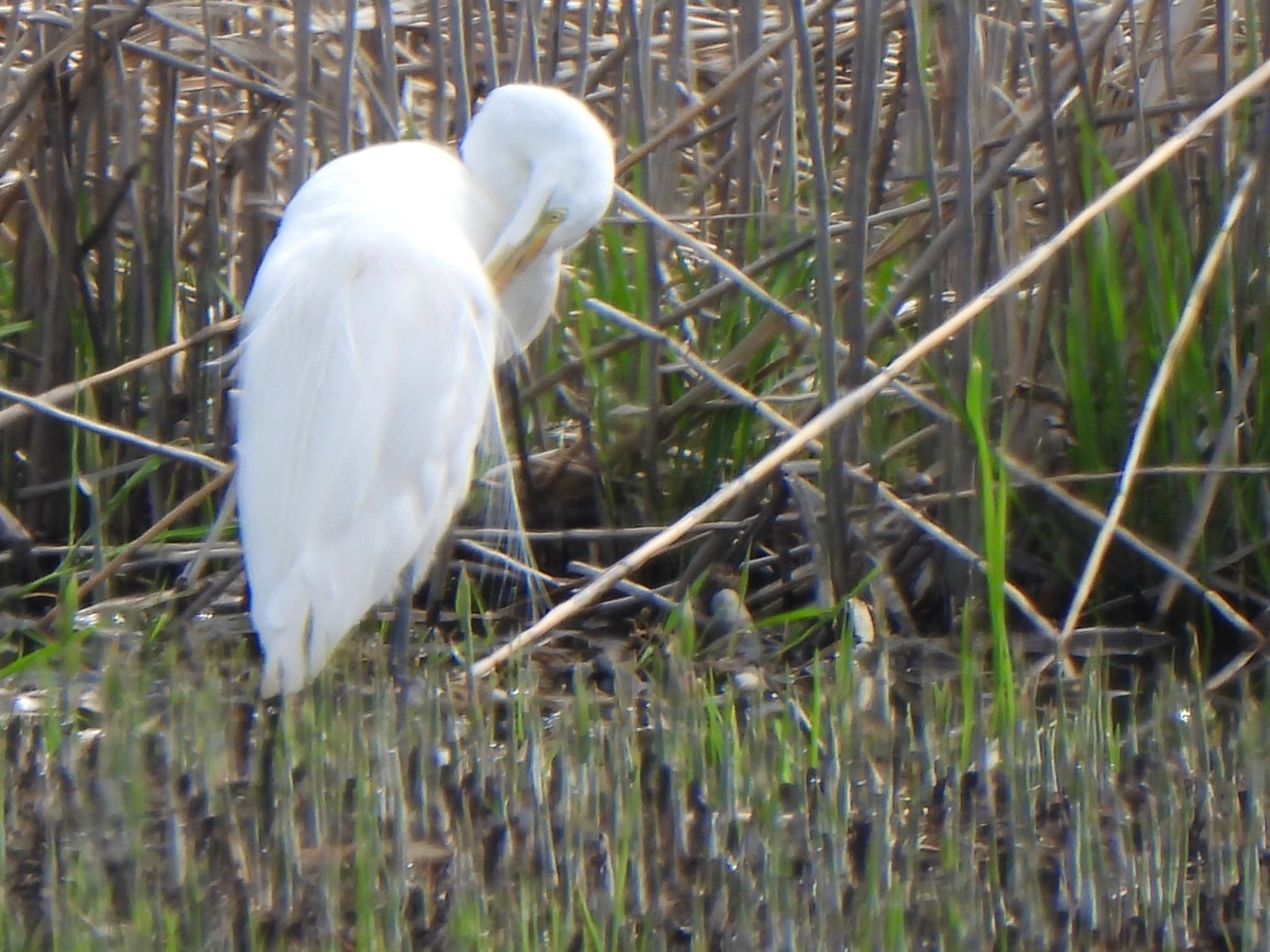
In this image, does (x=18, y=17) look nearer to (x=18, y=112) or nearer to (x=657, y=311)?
(x=18, y=112)

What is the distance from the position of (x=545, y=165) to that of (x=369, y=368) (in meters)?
0.36

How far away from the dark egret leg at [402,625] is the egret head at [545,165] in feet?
1.40

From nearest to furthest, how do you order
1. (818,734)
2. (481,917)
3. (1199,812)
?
1. (481,917)
2. (1199,812)
3. (818,734)

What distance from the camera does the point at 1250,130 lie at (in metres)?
2.38

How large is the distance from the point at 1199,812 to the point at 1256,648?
27.5 inches

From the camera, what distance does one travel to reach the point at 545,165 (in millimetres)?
2291

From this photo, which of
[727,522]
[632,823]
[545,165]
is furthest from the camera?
[727,522]

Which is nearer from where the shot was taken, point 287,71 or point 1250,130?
point 1250,130

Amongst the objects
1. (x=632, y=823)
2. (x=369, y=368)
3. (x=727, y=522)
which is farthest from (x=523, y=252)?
(x=632, y=823)

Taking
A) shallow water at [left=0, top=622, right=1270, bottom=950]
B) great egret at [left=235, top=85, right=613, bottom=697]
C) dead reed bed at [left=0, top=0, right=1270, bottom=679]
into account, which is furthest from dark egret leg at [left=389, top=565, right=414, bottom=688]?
shallow water at [left=0, top=622, right=1270, bottom=950]

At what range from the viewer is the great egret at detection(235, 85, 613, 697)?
2.13 m

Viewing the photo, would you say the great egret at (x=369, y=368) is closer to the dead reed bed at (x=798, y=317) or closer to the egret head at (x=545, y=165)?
the egret head at (x=545, y=165)

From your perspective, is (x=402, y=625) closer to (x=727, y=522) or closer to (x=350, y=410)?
(x=350, y=410)

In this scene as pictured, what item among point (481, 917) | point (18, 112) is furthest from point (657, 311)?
point (481, 917)
